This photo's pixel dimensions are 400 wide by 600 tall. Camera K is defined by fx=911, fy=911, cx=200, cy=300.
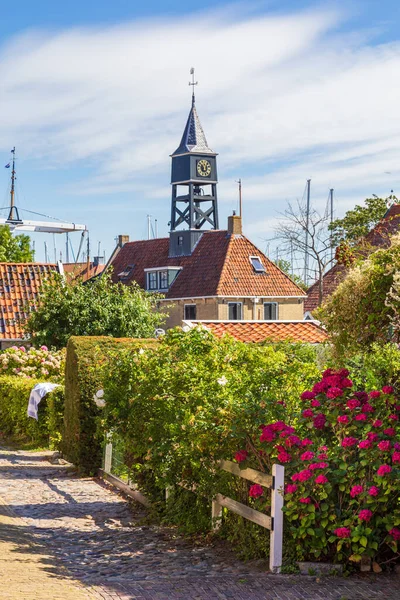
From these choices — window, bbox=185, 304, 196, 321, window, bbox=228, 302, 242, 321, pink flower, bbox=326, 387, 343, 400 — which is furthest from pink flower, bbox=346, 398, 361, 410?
window, bbox=185, 304, 196, 321

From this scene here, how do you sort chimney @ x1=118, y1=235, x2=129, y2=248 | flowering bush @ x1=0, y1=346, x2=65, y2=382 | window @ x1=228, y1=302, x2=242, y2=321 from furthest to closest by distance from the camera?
1. chimney @ x1=118, y1=235, x2=129, y2=248
2. window @ x1=228, y1=302, x2=242, y2=321
3. flowering bush @ x1=0, y1=346, x2=65, y2=382

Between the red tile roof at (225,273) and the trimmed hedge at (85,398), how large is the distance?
1571 inches

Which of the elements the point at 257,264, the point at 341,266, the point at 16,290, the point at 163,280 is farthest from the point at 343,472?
the point at 163,280

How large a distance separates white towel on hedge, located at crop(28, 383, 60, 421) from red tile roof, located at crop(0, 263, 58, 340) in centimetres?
1209

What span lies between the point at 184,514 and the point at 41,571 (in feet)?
7.90

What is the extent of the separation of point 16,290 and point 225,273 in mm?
24889

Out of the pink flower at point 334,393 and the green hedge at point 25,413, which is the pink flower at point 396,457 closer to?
the pink flower at point 334,393

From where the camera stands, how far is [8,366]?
24.7 m

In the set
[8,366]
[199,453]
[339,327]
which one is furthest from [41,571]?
[8,366]

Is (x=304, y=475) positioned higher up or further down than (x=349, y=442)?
further down

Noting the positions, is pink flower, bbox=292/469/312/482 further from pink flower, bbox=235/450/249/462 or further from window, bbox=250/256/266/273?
window, bbox=250/256/266/273

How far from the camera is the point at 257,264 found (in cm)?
5922

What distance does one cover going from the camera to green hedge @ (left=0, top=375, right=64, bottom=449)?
61.7ft

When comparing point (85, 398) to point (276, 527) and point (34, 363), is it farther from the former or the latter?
point (34, 363)
